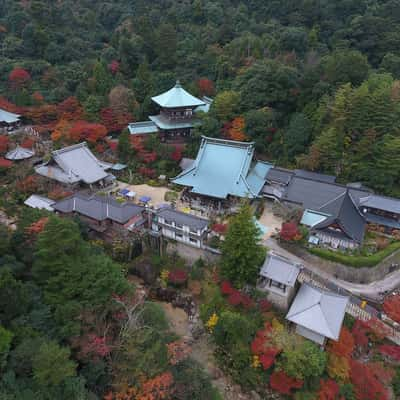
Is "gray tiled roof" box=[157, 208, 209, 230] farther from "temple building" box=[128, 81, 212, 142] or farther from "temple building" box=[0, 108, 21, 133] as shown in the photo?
"temple building" box=[0, 108, 21, 133]

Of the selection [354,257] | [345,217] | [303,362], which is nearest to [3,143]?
[345,217]

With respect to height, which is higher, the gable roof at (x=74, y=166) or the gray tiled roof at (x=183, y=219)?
the gray tiled roof at (x=183, y=219)

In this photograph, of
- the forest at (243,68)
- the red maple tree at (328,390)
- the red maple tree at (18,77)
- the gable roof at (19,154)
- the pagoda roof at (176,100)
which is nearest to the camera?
the red maple tree at (328,390)

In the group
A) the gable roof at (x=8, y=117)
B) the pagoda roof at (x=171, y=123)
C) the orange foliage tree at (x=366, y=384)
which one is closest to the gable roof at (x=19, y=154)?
the gable roof at (x=8, y=117)

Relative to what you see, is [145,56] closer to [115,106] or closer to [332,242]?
[115,106]

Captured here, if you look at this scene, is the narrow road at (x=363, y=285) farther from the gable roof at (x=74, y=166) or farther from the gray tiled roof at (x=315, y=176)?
the gable roof at (x=74, y=166)

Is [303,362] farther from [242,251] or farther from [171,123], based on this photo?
[171,123]

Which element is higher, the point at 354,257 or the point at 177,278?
the point at 354,257

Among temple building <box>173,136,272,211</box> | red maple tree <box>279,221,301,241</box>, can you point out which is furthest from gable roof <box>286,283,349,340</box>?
temple building <box>173,136,272,211</box>
